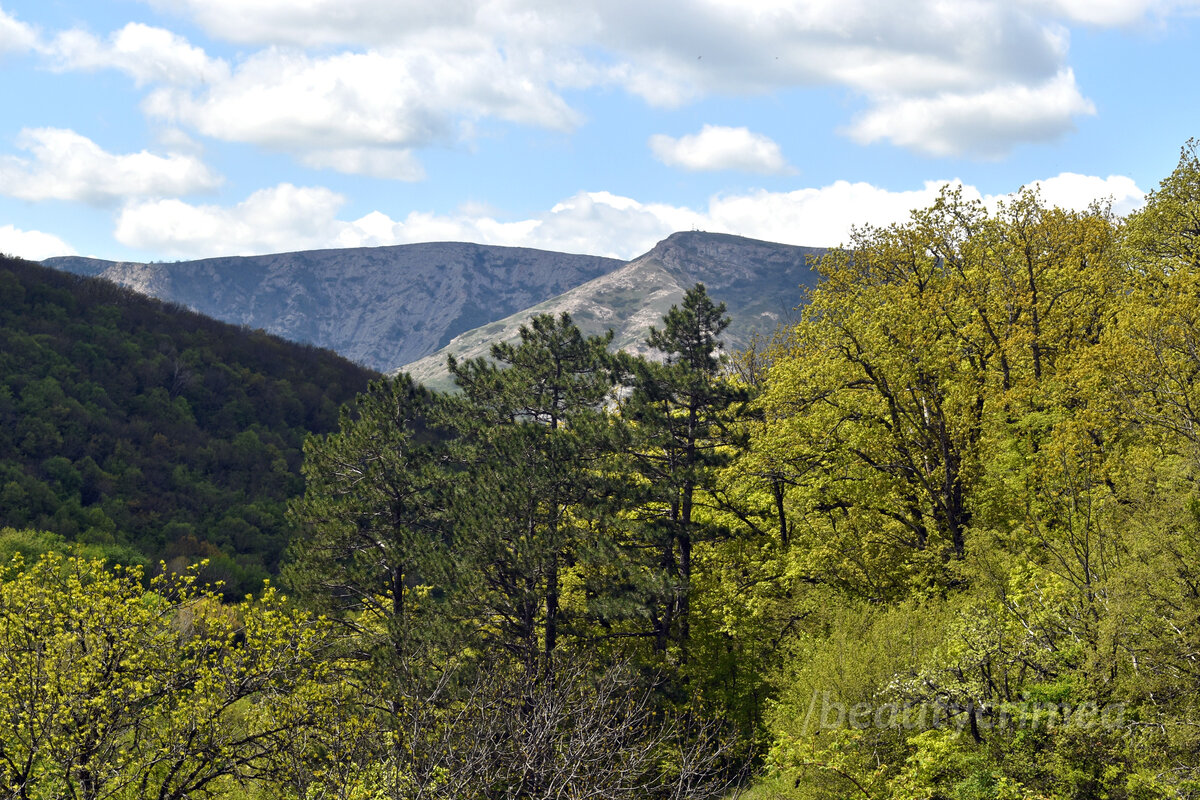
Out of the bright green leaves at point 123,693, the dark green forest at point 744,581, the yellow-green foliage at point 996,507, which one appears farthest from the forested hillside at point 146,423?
the yellow-green foliage at point 996,507

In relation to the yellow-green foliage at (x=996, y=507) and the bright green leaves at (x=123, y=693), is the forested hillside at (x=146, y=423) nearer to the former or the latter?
the bright green leaves at (x=123, y=693)

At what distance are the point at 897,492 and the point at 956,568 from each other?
5551 millimetres

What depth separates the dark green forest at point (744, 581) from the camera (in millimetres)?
15070

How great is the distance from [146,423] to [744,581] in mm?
86434

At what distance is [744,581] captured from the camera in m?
28.4

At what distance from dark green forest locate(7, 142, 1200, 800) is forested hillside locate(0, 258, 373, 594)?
49202mm

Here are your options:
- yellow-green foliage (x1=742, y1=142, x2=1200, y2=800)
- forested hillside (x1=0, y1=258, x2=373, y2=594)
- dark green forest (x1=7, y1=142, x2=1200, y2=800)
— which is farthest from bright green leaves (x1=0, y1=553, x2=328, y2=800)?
forested hillside (x1=0, y1=258, x2=373, y2=594)

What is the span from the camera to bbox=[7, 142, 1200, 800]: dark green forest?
49.4 feet

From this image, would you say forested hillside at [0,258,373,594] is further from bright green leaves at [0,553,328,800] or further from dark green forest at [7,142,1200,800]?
bright green leaves at [0,553,328,800]

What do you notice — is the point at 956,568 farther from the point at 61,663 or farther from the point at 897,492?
the point at 61,663

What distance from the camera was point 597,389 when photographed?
32.0 meters

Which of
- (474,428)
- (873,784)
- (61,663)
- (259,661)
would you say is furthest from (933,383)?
(61,663)

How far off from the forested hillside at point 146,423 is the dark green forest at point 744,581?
161 feet

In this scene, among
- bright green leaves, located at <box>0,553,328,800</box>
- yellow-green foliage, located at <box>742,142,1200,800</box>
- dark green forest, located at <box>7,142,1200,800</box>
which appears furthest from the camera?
bright green leaves, located at <box>0,553,328,800</box>
